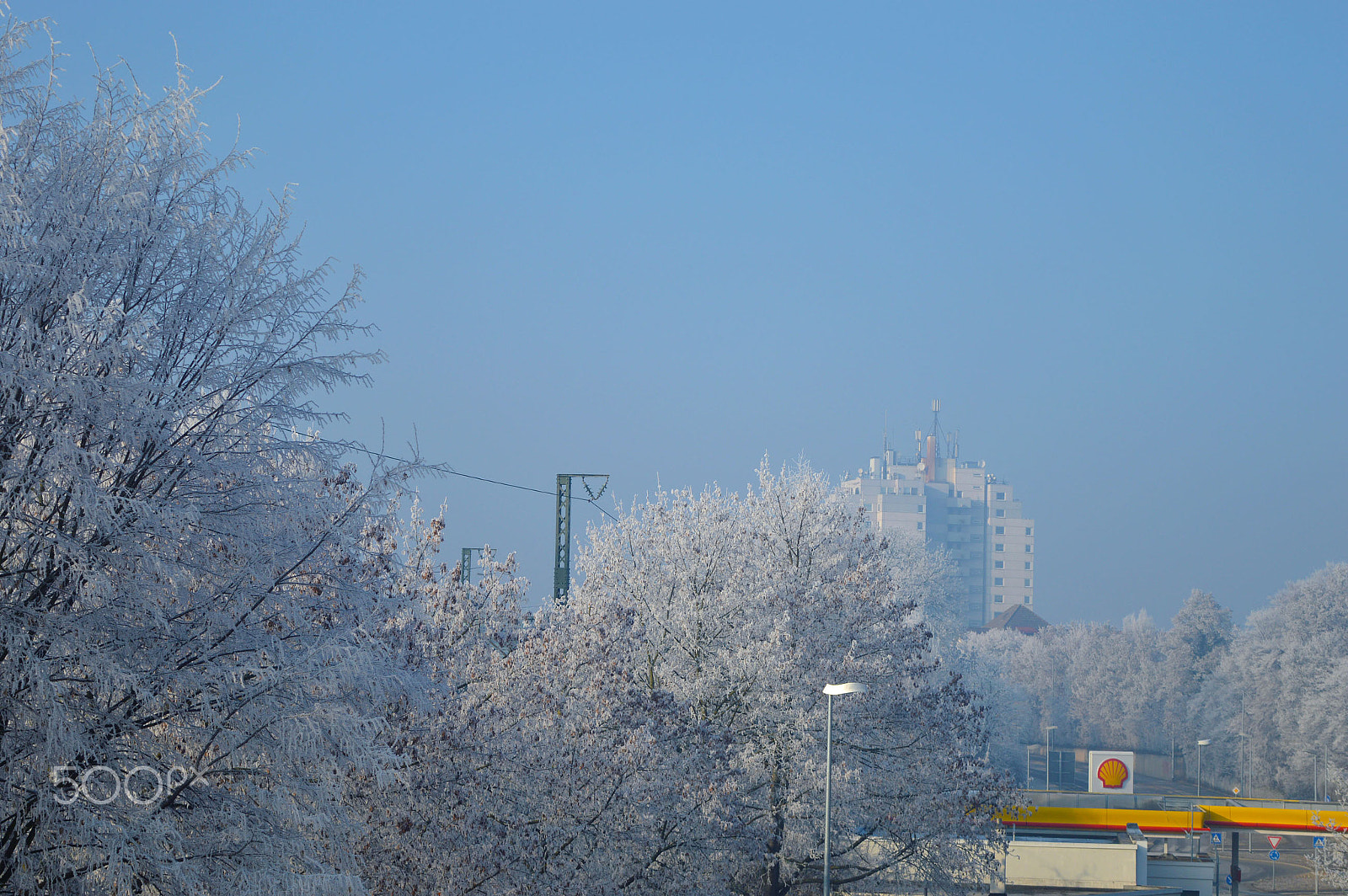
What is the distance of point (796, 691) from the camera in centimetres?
2125

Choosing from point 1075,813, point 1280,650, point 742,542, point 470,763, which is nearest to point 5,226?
point 470,763

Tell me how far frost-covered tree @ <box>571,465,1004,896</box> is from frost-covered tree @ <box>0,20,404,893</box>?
9.91 meters

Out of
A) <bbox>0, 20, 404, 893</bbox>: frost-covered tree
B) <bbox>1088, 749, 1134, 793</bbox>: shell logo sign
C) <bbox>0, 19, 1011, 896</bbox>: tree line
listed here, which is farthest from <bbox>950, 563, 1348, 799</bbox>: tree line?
<bbox>0, 20, 404, 893</bbox>: frost-covered tree

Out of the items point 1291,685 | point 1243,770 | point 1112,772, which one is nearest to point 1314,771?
point 1291,685

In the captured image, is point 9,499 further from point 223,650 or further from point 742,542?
point 742,542

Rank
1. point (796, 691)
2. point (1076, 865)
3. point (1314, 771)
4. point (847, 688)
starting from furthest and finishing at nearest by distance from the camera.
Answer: point (1314, 771)
point (1076, 865)
point (796, 691)
point (847, 688)

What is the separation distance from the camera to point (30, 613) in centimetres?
813

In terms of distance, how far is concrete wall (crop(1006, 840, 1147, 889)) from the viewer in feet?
105

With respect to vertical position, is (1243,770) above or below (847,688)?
below

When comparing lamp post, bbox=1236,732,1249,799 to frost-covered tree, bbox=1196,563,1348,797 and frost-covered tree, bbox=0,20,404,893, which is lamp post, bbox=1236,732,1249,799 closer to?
frost-covered tree, bbox=1196,563,1348,797

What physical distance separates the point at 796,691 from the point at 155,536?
14565 millimetres

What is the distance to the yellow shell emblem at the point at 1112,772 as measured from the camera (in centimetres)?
4469

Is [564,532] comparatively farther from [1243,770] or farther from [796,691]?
[1243,770]

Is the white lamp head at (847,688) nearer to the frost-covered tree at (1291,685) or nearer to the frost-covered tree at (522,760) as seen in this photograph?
the frost-covered tree at (522,760)
